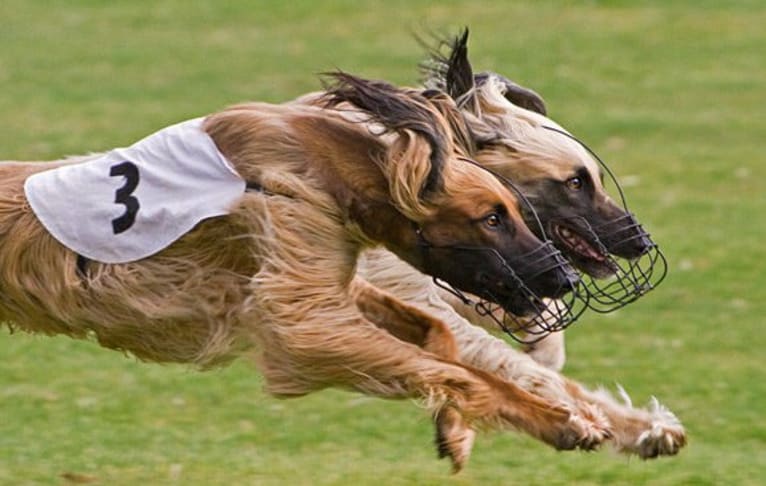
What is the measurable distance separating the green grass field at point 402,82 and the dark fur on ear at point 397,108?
3.19 ft

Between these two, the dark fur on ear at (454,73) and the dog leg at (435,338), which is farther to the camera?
the dark fur on ear at (454,73)

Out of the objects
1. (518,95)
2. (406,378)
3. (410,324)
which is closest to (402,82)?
(518,95)

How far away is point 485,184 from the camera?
5.51 metres

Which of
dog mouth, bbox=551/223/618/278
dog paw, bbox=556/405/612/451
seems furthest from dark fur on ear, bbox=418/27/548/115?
dog paw, bbox=556/405/612/451

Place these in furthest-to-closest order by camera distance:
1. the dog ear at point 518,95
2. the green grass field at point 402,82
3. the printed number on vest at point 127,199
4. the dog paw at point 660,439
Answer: the green grass field at point 402,82
the dog ear at point 518,95
the dog paw at point 660,439
the printed number on vest at point 127,199

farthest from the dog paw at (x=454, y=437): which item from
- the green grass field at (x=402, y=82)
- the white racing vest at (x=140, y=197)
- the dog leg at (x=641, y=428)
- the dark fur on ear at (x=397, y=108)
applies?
the white racing vest at (x=140, y=197)

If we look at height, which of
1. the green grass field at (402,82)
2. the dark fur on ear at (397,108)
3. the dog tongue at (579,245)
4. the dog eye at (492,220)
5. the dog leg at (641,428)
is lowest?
the green grass field at (402,82)

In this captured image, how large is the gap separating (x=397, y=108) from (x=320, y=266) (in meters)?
0.58

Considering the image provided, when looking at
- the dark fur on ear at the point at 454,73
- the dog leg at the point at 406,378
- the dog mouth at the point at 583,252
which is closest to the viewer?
the dog leg at the point at 406,378

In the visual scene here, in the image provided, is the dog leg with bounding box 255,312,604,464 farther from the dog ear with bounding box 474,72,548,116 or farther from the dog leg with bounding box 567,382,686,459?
the dog ear with bounding box 474,72,548,116

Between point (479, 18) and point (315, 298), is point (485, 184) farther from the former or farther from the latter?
point (479, 18)

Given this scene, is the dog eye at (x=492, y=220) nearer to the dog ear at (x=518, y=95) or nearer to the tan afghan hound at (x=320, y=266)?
the tan afghan hound at (x=320, y=266)

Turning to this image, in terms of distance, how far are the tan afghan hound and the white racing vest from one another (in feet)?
0.11

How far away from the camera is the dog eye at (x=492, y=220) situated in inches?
214
